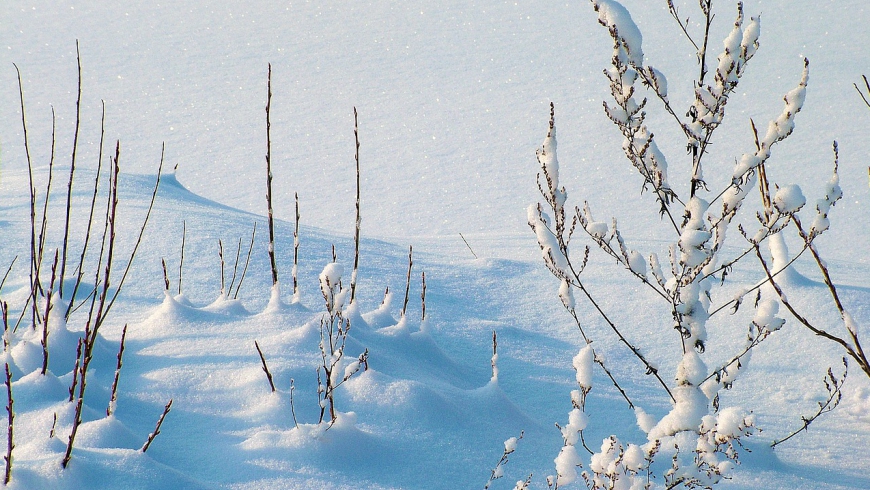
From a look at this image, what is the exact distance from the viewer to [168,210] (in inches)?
165

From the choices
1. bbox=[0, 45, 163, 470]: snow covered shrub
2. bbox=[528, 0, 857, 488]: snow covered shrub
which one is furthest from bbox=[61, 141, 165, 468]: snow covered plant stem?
bbox=[528, 0, 857, 488]: snow covered shrub

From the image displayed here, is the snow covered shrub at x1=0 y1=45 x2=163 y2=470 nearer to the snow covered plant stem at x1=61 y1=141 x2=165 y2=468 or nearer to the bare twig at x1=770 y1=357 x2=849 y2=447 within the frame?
the snow covered plant stem at x1=61 y1=141 x2=165 y2=468

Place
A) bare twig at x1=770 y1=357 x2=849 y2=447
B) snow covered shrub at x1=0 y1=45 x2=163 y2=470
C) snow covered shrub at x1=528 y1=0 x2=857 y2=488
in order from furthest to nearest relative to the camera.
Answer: bare twig at x1=770 y1=357 x2=849 y2=447
snow covered shrub at x1=0 y1=45 x2=163 y2=470
snow covered shrub at x1=528 y1=0 x2=857 y2=488

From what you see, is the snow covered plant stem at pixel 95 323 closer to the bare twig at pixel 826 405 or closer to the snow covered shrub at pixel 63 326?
the snow covered shrub at pixel 63 326

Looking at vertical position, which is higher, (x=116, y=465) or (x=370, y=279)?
(x=370, y=279)

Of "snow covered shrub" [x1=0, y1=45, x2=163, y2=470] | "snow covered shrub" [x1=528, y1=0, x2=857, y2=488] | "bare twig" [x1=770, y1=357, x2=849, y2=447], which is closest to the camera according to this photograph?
"snow covered shrub" [x1=528, y1=0, x2=857, y2=488]

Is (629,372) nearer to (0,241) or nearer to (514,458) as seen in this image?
(514,458)

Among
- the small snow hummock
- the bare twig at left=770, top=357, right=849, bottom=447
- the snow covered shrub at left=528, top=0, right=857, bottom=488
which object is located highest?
the snow covered shrub at left=528, top=0, right=857, bottom=488

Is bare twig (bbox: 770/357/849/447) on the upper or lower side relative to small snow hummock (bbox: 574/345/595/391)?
lower

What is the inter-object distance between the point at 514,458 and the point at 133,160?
1585 centimetres

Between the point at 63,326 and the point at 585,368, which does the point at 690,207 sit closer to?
the point at 585,368

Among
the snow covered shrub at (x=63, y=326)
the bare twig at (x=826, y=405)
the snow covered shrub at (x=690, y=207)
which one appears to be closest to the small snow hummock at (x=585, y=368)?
the snow covered shrub at (x=690, y=207)

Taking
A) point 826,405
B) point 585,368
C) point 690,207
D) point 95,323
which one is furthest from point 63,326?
point 826,405

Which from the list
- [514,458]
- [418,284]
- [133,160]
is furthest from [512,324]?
[133,160]
